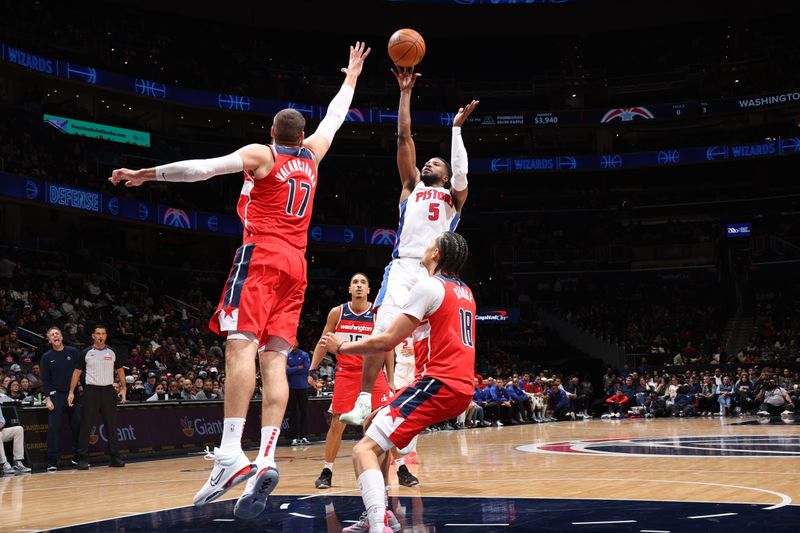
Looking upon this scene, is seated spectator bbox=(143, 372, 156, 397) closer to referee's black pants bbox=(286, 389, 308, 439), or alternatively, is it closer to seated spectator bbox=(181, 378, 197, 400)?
seated spectator bbox=(181, 378, 197, 400)

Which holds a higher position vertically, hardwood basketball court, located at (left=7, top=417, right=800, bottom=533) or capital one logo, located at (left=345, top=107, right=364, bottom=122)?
capital one logo, located at (left=345, top=107, right=364, bottom=122)

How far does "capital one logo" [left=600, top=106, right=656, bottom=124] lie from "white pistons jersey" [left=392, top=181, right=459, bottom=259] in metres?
34.3

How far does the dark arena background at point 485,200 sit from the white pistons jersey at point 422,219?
708 centimetres

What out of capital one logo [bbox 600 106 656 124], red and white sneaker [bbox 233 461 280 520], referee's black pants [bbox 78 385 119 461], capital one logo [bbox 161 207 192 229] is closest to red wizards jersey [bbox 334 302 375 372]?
referee's black pants [bbox 78 385 119 461]

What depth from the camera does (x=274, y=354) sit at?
5648mm

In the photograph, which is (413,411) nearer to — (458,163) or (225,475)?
(225,475)

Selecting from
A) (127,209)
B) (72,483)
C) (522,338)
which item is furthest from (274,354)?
(522,338)

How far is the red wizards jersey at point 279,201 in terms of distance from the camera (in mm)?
5672

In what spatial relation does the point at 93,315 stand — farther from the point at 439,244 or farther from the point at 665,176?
the point at 665,176

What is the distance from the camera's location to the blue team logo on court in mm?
12164

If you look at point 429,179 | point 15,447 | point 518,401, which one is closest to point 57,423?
point 15,447

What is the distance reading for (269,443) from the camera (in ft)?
17.9

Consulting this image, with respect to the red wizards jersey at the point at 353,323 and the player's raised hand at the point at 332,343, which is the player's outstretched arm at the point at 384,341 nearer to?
the player's raised hand at the point at 332,343

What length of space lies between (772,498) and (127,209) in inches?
1066
